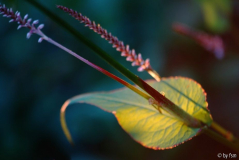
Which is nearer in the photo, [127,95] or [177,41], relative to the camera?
[127,95]

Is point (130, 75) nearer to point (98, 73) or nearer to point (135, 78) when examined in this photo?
point (135, 78)

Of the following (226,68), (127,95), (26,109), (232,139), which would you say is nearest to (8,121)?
(26,109)

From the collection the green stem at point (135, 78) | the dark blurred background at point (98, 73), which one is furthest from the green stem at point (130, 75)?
the dark blurred background at point (98, 73)

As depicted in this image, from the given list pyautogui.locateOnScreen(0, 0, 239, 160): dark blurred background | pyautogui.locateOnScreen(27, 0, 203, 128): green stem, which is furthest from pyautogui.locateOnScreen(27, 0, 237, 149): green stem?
pyautogui.locateOnScreen(0, 0, 239, 160): dark blurred background

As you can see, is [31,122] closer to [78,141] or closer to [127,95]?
[78,141]

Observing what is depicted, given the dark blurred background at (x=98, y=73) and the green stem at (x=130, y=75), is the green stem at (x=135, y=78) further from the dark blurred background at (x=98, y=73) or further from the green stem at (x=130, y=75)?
the dark blurred background at (x=98, y=73)

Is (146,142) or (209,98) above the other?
(146,142)
